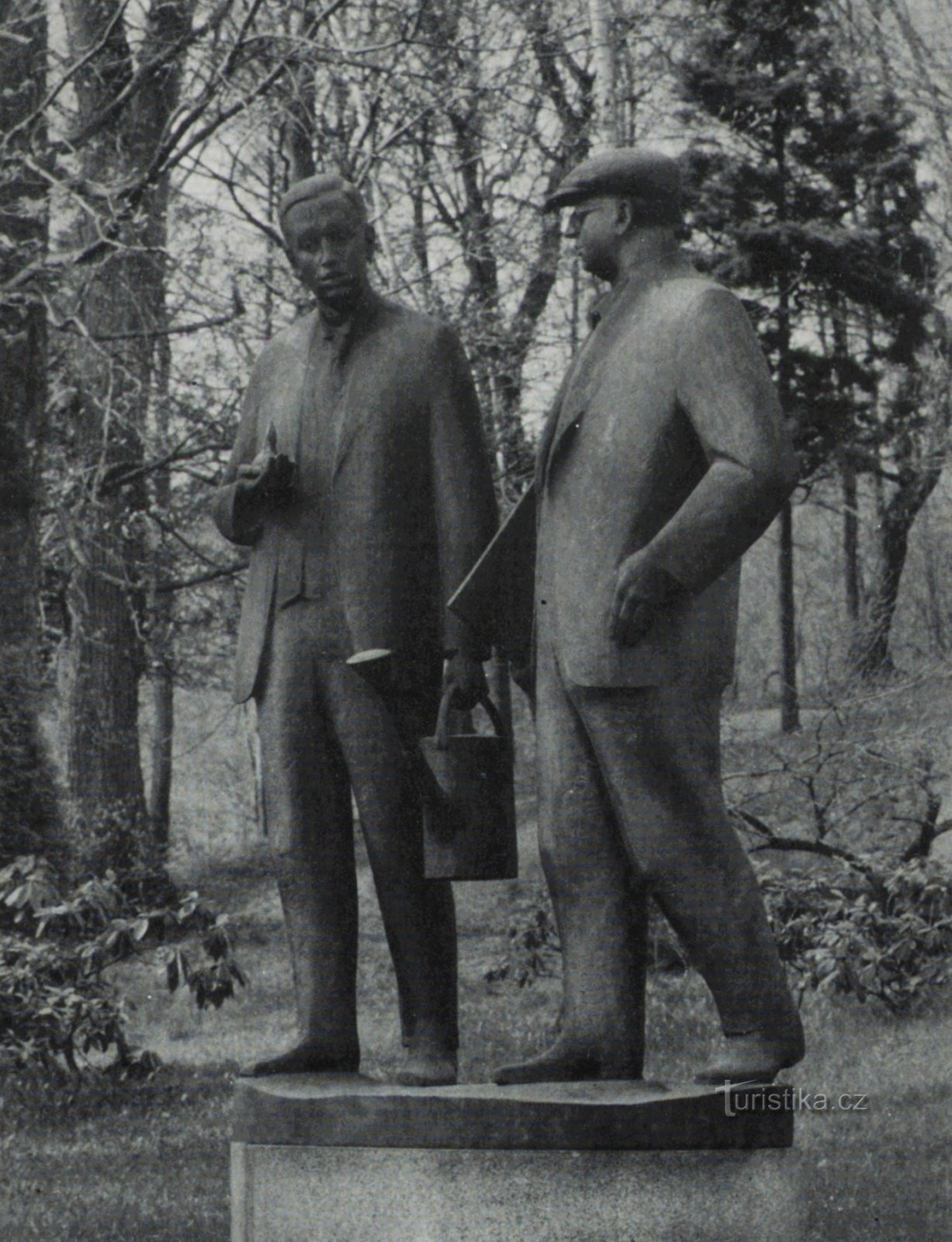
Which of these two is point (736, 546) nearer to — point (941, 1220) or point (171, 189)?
point (941, 1220)

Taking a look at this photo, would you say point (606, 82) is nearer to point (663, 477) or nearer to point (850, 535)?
point (850, 535)

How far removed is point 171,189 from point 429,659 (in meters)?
9.56

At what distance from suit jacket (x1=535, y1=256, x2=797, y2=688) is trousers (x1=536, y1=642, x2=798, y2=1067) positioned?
0.32 ft

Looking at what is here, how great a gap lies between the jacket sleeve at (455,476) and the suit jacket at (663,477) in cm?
32

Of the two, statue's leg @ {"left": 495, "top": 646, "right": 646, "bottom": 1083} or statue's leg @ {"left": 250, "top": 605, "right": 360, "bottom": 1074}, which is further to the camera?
statue's leg @ {"left": 250, "top": 605, "right": 360, "bottom": 1074}

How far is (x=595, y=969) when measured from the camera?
4.81 meters

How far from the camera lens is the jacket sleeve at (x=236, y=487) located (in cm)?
543

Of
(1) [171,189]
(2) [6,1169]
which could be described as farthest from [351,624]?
(1) [171,189]

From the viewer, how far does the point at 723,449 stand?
467 centimetres

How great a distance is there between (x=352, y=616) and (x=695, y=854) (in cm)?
118

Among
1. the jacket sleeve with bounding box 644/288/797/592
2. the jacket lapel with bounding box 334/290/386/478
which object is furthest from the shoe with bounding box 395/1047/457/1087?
the jacket lapel with bounding box 334/290/386/478

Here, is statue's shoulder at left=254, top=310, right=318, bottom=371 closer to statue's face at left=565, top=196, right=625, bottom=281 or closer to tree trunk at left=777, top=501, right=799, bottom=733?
Answer: statue's face at left=565, top=196, right=625, bottom=281

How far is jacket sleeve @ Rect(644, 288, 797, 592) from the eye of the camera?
4590 mm

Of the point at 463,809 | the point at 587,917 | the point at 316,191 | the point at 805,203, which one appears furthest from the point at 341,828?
the point at 805,203
